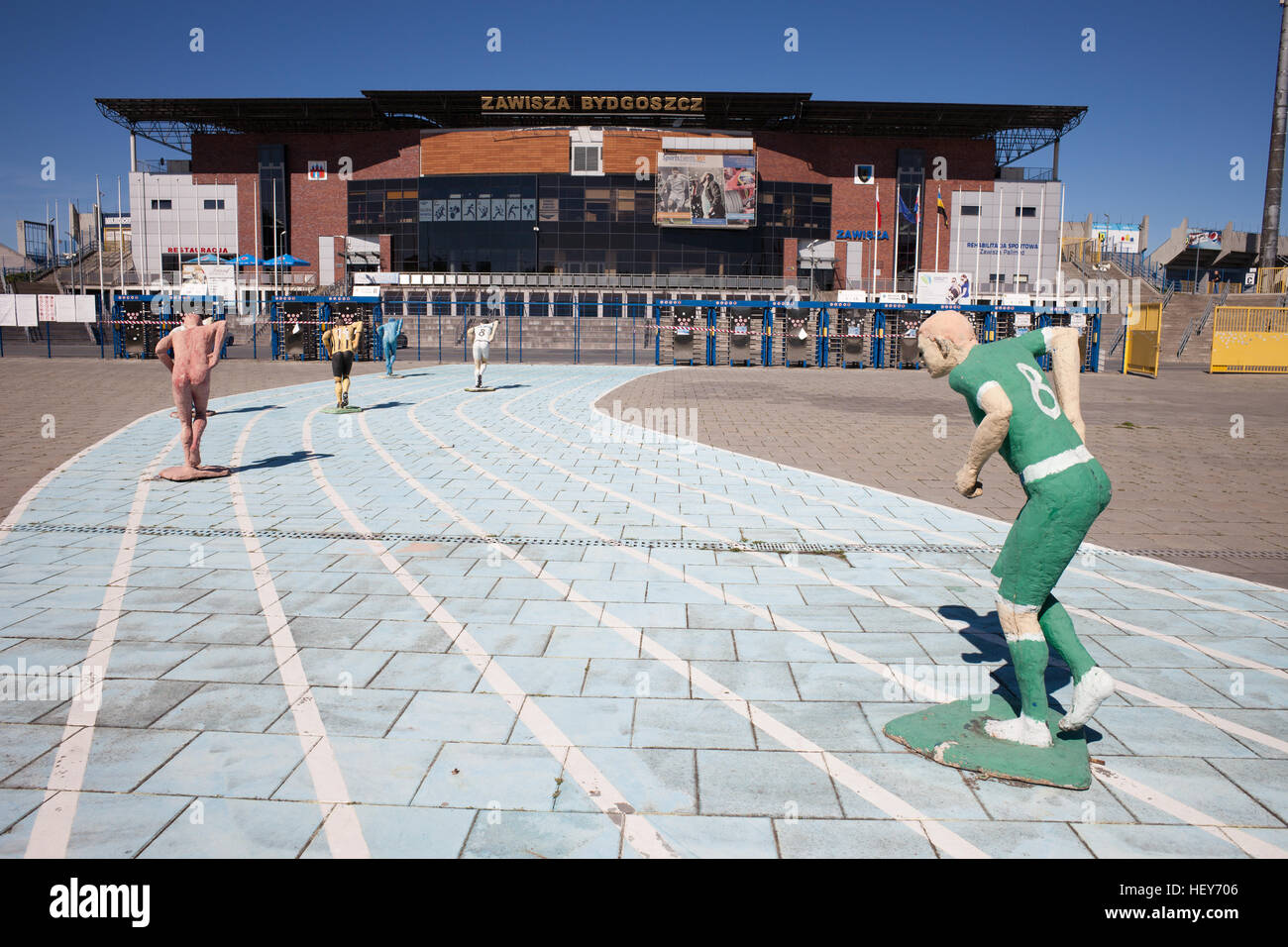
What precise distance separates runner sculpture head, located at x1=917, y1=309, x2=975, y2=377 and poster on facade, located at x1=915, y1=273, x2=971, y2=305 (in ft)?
153

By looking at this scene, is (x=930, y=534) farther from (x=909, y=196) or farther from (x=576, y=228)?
(x=909, y=196)

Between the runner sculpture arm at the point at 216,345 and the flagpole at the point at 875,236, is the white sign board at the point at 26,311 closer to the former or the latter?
the runner sculpture arm at the point at 216,345

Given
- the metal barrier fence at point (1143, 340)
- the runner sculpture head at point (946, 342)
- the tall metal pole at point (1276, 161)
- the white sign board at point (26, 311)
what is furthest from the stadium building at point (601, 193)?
the runner sculpture head at point (946, 342)

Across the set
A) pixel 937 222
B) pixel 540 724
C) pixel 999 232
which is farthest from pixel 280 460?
pixel 999 232

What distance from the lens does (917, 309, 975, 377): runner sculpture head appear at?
3.80 m

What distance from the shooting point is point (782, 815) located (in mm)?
3387

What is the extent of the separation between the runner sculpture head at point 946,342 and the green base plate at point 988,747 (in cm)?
171

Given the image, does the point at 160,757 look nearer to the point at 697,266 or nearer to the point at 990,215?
the point at 697,266

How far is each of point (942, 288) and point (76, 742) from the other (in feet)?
183

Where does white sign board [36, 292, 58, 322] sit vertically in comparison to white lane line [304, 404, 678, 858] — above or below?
above

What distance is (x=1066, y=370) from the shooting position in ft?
12.0

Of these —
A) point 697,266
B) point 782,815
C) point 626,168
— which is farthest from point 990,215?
point 782,815

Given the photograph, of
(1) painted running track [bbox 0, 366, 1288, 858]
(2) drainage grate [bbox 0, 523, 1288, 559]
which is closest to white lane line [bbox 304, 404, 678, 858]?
(1) painted running track [bbox 0, 366, 1288, 858]

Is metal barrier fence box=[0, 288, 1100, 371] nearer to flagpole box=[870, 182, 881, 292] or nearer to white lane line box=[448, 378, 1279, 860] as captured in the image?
white lane line box=[448, 378, 1279, 860]
